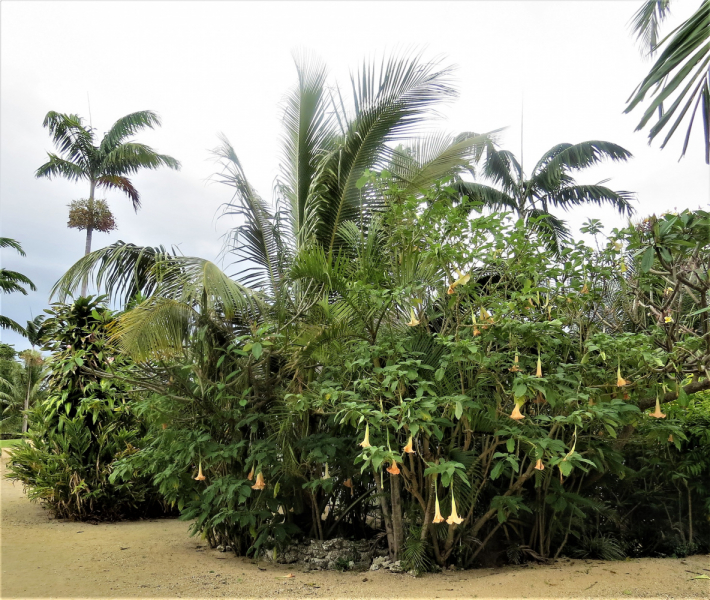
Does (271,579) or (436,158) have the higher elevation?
(436,158)

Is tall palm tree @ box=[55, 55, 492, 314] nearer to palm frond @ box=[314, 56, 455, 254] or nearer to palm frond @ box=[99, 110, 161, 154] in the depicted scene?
palm frond @ box=[314, 56, 455, 254]

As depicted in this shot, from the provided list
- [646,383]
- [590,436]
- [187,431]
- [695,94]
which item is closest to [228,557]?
[187,431]

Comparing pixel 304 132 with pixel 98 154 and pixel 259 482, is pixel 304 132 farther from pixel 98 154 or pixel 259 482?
pixel 98 154

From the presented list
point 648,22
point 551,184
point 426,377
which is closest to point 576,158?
point 551,184

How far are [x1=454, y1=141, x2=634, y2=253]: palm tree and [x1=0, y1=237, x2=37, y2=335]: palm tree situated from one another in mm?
13353

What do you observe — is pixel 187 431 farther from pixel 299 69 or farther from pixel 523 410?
pixel 299 69

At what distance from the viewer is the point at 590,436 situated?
4.66 meters

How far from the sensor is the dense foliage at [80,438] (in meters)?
7.38

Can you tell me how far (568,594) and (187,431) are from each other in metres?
3.42

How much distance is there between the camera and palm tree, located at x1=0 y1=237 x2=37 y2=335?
1631 centimetres

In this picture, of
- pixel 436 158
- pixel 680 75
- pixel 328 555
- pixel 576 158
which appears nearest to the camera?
pixel 680 75

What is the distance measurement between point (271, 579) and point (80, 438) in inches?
167

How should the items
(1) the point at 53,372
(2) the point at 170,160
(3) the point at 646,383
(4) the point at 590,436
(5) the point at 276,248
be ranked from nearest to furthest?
(3) the point at 646,383 → (4) the point at 590,436 → (5) the point at 276,248 → (1) the point at 53,372 → (2) the point at 170,160

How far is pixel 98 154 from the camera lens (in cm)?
1639
